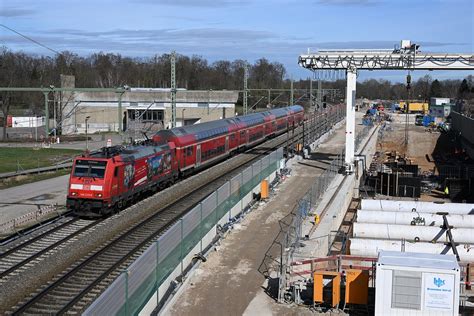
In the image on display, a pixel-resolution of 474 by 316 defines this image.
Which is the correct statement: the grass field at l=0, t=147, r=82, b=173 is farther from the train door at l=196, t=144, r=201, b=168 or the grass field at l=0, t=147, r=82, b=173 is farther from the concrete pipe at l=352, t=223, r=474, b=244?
the concrete pipe at l=352, t=223, r=474, b=244

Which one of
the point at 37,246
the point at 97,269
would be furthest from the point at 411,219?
the point at 37,246

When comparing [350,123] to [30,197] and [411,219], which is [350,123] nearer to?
[411,219]

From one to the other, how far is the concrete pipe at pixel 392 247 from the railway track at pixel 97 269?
7.59m

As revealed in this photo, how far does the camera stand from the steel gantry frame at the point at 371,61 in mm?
35875

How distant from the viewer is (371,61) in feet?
121

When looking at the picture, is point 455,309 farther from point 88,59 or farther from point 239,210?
point 88,59

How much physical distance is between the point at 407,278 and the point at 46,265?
11.0 meters

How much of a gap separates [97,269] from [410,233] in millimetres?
12812

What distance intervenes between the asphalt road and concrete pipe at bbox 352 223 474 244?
49.8ft

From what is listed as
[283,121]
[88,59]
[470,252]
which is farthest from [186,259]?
[88,59]

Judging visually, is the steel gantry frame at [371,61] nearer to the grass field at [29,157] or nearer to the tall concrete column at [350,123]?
the tall concrete column at [350,123]

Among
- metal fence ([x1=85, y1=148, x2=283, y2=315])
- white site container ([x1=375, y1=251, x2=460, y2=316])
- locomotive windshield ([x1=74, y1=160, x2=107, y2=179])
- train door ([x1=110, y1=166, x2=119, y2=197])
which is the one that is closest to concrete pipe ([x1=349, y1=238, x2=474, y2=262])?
metal fence ([x1=85, y1=148, x2=283, y2=315])

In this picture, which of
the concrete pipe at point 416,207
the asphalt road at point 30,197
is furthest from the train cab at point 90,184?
the concrete pipe at point 416,207

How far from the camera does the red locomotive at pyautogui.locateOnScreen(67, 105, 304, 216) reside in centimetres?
2433
